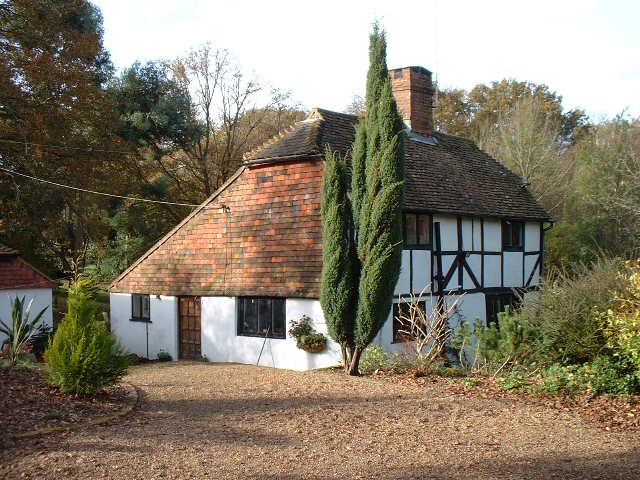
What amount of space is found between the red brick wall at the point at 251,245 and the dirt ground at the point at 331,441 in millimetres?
5432

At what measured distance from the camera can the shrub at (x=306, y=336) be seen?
50.9ft

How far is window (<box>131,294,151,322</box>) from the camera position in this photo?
772 inches

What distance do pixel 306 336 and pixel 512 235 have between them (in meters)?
9.25

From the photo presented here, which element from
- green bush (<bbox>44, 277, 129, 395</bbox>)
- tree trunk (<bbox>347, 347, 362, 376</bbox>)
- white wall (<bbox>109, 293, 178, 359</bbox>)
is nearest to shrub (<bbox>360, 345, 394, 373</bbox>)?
tree trunk (<bbox>347, 347, 362, 376</bbox>)

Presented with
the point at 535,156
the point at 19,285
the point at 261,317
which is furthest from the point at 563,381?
the point at 535,156

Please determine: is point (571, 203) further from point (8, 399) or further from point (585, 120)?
point (8, 399)

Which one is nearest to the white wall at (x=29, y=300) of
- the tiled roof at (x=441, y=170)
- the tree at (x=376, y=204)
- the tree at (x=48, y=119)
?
the tree at (x=48, y=119)

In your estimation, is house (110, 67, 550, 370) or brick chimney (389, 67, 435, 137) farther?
brick chimney (389, 67, 435, 137)

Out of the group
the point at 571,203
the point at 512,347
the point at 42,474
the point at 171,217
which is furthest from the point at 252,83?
the point at 42,474

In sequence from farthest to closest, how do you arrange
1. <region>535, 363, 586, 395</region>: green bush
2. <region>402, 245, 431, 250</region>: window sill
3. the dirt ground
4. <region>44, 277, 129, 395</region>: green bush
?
<region>402, 245, 431, 250</region>: window sill
<region>535, 363, 586, 395</region>: green bush
<region>44, 277, 129, 395</region>: green bush
the dirt ground

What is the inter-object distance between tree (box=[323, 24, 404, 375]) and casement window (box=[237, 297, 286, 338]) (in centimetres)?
336

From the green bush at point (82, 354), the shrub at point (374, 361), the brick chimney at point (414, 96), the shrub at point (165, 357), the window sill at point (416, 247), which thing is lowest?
the shrub at point (165, 357)

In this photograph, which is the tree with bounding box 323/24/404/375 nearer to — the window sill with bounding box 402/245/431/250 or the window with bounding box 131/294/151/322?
the window sill with bounding box 402/245/431/250

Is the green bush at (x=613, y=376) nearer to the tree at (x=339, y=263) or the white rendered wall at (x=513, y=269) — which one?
the tree at (x=339, y=263)
